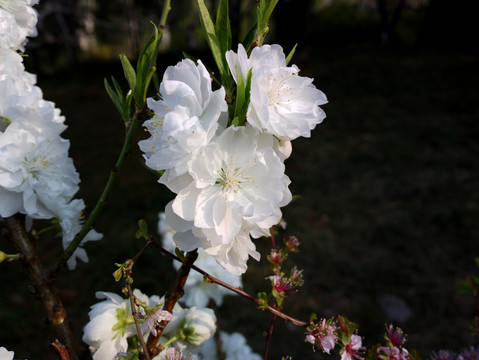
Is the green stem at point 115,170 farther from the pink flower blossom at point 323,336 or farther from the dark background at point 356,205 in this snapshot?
the dark background at point 356,205

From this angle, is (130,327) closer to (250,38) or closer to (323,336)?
(323,336)

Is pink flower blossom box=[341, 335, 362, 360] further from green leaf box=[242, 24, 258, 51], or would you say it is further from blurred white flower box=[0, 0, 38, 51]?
blurred white flower box=[0, 0, 38, 51]

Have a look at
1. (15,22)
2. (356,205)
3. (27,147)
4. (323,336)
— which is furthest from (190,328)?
(356,205)

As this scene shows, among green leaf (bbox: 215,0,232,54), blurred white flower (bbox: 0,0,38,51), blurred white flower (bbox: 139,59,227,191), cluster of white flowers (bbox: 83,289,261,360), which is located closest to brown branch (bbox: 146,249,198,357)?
cluster of white flowers (bbox: 83,289,261,360)

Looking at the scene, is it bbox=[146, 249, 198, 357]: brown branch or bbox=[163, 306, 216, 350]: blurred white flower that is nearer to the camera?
bbox=[146, 249, 198, 357]: brown branch

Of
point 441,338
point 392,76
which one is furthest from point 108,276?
point 392,76
